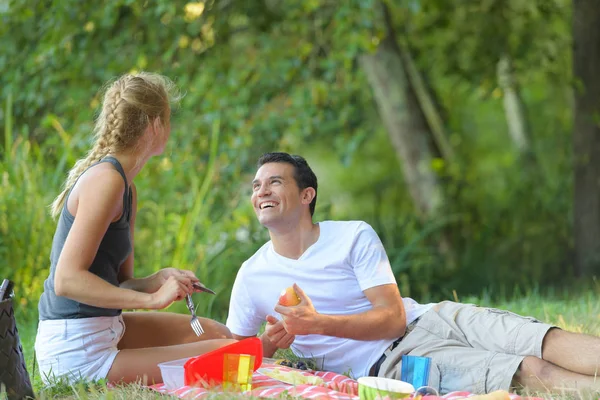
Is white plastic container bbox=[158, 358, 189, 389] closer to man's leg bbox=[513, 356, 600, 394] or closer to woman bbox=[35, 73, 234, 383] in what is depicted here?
woman bbox=[35, 73, 234, 383]

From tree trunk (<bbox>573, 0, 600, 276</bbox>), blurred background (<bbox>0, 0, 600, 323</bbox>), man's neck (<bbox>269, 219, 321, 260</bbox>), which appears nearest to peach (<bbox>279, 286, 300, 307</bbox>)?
man's neck (<bbox>269, 219, 321, 260</bbox>)

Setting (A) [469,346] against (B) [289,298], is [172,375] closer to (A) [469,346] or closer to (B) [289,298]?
(B) [289,298]

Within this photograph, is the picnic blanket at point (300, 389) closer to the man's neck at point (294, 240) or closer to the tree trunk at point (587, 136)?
the man's neck at point (294, 240)

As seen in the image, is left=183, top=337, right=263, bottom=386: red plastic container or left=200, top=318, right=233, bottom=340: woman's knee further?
left=200, top=318, right=233, bottom=340: woman's knee

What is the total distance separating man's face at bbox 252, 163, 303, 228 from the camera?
12.1 ft

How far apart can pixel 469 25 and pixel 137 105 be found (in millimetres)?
5717

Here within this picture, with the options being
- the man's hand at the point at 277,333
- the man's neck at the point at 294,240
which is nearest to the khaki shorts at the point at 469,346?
the man's hand at the point at 277,333

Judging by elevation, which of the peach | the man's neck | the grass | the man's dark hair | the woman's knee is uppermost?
the man's dark hair

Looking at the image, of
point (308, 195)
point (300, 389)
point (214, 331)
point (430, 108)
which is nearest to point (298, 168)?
point (308, 195)

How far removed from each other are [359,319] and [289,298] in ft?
1.12

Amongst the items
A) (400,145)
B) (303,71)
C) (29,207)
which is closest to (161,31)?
(303,71)

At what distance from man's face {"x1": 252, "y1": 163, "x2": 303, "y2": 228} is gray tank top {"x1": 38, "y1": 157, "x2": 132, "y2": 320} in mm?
622

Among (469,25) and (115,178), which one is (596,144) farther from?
(115,178)

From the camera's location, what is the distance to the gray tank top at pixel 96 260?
3410 millimetres
